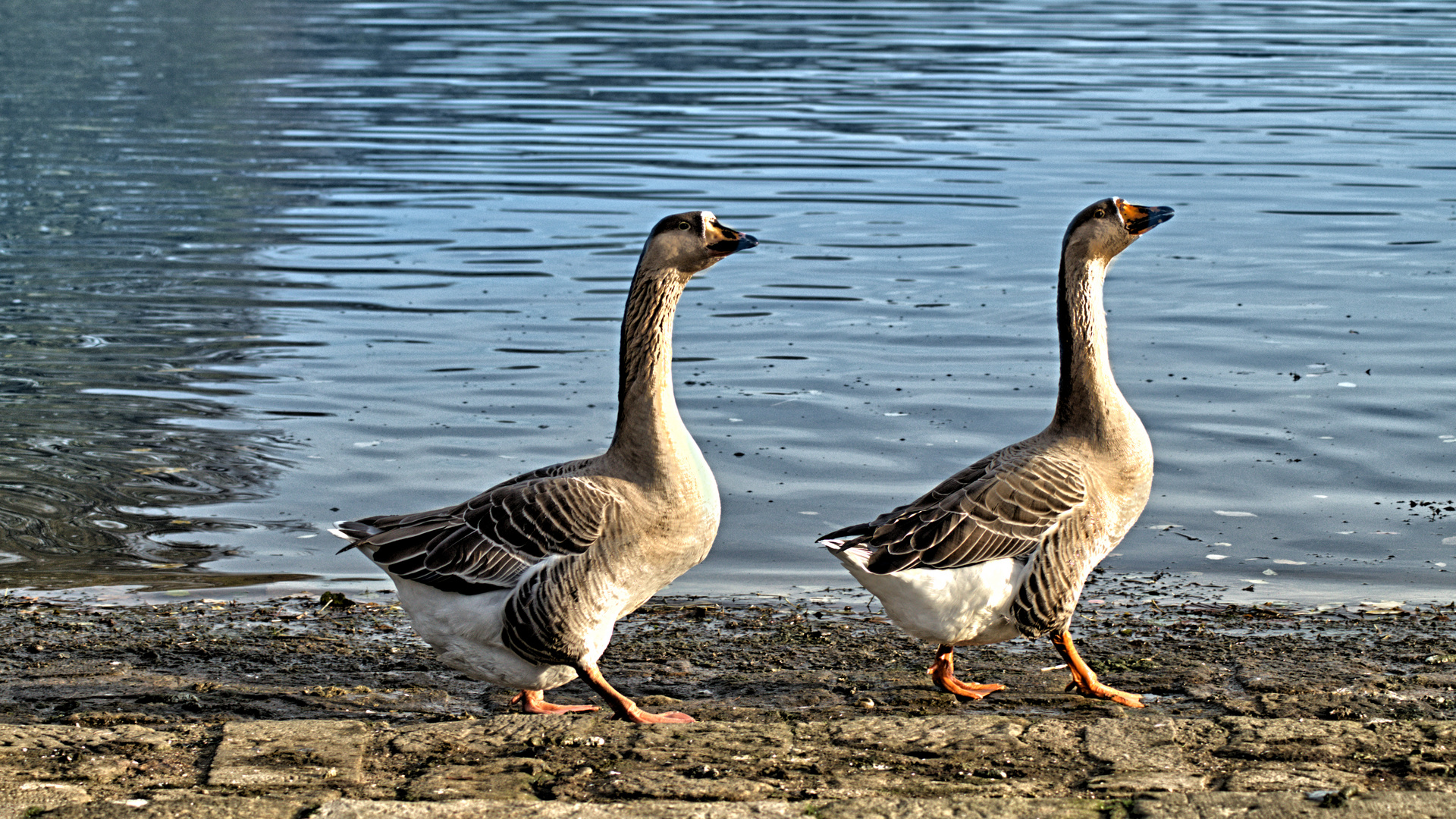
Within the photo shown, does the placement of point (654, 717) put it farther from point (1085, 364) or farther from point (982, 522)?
point (1085, 364)

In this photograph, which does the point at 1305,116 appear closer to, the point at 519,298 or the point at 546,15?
the point at 519,298

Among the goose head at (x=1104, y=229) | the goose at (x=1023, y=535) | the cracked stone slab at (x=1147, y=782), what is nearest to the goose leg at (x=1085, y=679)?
the goose at (x=1023, y=535)

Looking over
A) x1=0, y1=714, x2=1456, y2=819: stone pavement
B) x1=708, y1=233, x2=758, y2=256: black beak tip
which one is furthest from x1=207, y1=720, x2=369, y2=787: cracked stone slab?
x1=708, y1=233, x2=758, y2=256: black beak tip

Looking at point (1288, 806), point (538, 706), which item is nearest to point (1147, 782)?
point (1288, 806)

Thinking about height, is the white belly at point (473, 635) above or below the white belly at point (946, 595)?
below

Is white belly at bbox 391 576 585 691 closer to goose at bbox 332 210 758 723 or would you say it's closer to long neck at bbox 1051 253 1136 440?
goose at bbox 332 210 758 723

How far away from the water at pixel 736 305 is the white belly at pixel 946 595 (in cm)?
255

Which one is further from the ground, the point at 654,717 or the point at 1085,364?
the point at 1085,364

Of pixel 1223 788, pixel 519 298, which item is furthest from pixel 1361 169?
pixel 1223 788

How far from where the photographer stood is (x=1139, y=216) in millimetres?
7531

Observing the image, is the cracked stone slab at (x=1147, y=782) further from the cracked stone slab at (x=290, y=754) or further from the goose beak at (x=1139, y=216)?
the goose beak at (x=1139, y=216)

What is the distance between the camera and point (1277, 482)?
1101 cm

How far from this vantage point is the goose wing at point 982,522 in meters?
6.62

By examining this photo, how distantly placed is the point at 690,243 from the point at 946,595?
1.83 m
